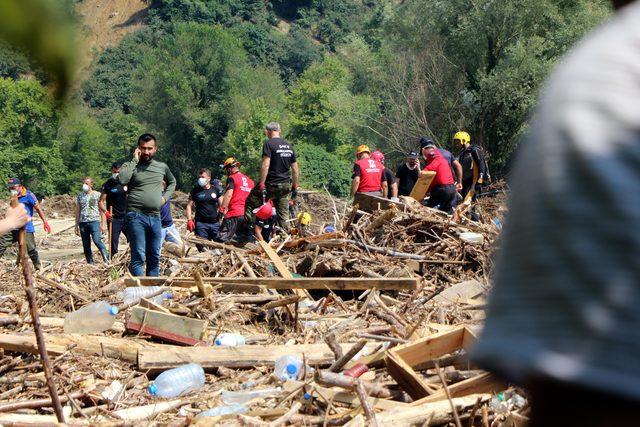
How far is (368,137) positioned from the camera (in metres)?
40.5

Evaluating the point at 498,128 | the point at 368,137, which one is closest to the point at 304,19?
the point at 368,137

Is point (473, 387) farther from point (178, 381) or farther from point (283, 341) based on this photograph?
point (283, 341)

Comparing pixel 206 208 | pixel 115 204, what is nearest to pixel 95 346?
pixel 206 208

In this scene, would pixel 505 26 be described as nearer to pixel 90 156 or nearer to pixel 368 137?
pixel 368 137

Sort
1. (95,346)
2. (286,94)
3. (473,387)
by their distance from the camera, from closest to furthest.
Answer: (473,387)
(95,346)
(286,94)

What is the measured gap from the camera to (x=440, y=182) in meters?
13.3

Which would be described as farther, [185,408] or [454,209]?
[454,209]

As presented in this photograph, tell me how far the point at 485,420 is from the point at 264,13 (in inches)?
3953

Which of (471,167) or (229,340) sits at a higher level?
(229,340)

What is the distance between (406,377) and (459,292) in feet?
13.4

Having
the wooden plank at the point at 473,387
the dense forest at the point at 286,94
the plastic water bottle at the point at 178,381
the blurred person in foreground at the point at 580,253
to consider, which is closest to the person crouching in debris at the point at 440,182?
the dense forest at the point at 286,94

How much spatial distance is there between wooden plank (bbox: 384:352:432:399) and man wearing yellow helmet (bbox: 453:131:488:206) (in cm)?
895

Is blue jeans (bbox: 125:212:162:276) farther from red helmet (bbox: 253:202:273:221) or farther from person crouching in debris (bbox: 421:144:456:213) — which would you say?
person crouching in debris (bbox: 421:144:456:213)

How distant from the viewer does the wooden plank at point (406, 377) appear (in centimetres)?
512
